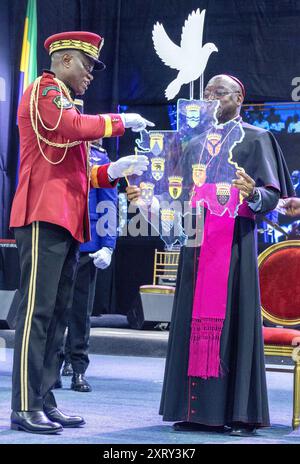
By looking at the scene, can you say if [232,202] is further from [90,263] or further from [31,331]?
[90,263]

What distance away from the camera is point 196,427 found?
3682 millimetres

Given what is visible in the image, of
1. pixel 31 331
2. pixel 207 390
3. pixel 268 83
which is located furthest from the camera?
pixel 268 83

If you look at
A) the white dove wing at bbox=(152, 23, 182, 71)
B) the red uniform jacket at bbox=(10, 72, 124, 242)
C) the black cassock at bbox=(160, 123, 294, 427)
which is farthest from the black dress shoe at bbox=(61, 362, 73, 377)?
the white dove wing at bbox=(152, 23, 182, 71)

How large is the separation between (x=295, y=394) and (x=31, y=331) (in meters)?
1.35

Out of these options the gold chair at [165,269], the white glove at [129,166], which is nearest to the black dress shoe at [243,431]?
the white glove at [129,166]

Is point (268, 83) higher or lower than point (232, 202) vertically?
higher

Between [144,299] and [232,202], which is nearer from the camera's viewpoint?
[232,202]

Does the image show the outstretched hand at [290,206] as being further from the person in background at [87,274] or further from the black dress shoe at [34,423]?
the black dress shoe at [34,423]

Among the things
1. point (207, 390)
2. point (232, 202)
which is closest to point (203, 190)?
point (232, 202)

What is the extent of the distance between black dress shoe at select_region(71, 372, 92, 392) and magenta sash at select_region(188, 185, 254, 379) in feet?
4.57

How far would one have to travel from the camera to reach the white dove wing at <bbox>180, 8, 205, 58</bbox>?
22.9ft

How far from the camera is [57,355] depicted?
140 inches

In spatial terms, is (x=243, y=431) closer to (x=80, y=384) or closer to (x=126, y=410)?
(x=126, y=410)
